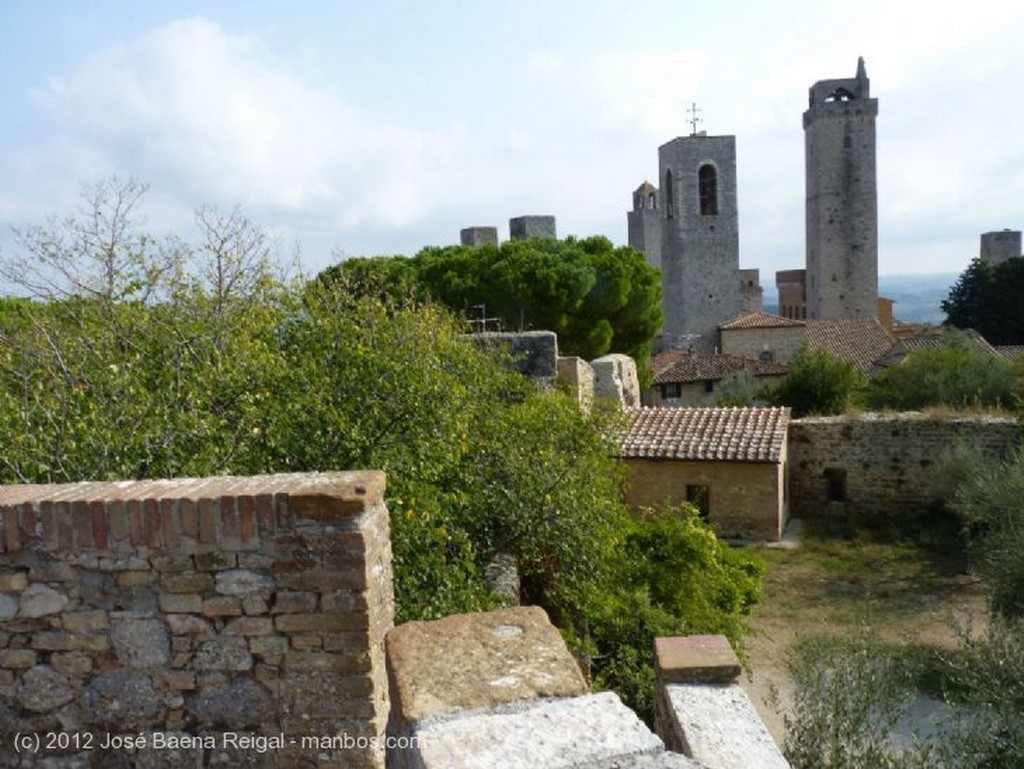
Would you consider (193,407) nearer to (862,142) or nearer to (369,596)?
(369,596)

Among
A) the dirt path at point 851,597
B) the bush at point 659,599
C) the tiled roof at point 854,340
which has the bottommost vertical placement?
the dirt path at point 851,597

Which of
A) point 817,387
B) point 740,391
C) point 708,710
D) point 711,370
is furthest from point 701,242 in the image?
point 708,710

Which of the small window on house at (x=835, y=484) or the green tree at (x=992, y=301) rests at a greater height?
the green tree at (x=992, y=301)

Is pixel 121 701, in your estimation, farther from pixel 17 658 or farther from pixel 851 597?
pixel 851 597

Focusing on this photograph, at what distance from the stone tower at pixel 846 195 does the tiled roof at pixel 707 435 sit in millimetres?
37704

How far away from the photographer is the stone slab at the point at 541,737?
203cm

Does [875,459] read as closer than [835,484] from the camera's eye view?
Yes

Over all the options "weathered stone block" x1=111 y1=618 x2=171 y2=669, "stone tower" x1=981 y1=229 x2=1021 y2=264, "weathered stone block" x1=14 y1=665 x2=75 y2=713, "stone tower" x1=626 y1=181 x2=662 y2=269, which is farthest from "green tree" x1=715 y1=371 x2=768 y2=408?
"stone tower" x1=981 y1=229 x2=1021 y2=264

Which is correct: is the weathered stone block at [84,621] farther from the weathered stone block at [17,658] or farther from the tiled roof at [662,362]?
the tiled roof at [662,362]

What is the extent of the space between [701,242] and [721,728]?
4275 cm

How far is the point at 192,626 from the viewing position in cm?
→ 296

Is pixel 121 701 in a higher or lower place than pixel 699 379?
lower

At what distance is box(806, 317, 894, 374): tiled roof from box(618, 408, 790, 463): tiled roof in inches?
713

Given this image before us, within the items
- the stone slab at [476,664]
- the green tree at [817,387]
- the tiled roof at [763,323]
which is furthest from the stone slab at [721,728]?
the tiled roof at [763,323]
